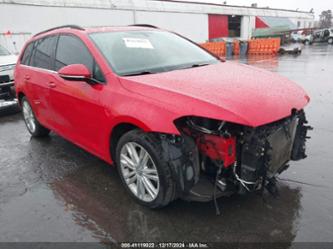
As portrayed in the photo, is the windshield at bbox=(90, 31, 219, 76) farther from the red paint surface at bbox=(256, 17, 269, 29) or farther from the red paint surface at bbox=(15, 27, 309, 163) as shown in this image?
the red paint surface at bbox=(256, 17, 269, 29)

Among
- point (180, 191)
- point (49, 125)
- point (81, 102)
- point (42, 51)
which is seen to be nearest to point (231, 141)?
point (180, 191)

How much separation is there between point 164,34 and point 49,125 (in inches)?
84.9

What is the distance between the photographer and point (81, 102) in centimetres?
345

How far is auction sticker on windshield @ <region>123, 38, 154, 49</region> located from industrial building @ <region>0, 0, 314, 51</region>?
1989 cm

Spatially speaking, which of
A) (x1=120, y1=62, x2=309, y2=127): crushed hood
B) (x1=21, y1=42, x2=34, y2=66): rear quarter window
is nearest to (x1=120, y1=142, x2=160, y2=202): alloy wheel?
(x1=120, y1=62, x2=309, y2=127): crushed hood

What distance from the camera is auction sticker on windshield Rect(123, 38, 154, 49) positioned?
3.59m

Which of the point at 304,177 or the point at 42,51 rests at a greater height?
the point at 42,51

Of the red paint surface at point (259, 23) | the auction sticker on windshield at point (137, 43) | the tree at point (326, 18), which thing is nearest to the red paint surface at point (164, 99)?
the auction sticker on windshield at point (137, 43)

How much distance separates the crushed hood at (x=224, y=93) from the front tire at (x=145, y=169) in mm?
410

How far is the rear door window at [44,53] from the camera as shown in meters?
4.23

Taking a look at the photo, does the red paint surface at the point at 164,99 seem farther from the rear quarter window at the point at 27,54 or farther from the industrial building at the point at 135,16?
the industrial building at the point at 135,16

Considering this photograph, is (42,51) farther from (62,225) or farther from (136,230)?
(136,230)

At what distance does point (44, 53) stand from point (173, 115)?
112 inches

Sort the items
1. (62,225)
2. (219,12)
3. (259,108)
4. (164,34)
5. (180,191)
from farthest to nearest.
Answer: (219,12) < (164,34) < (62,225) < (180,191) < (259,108)
